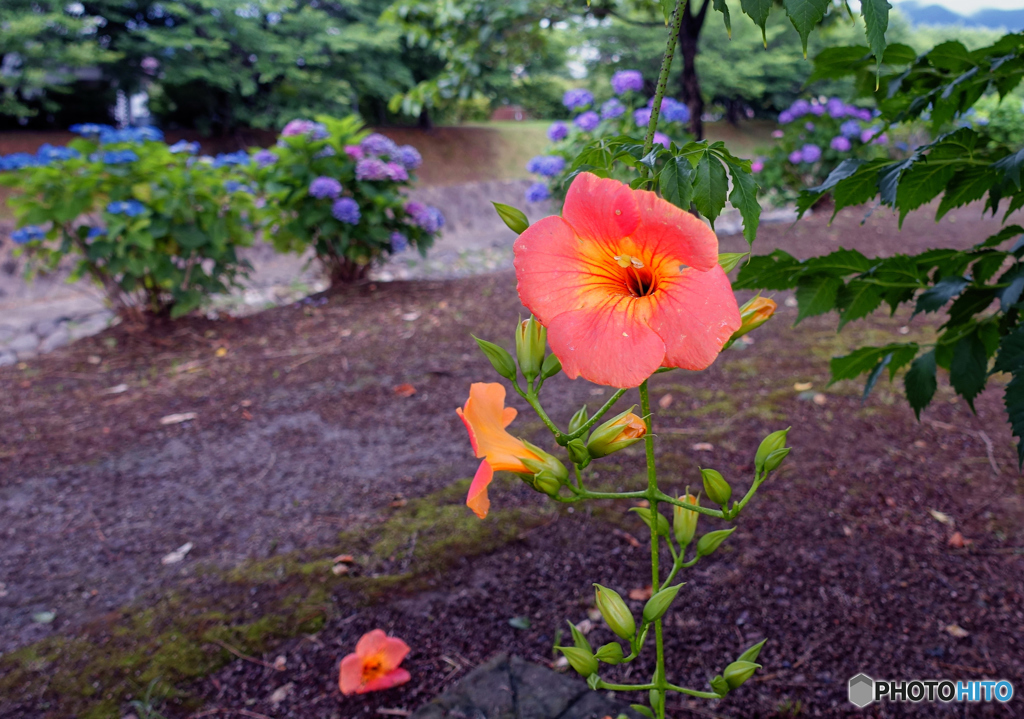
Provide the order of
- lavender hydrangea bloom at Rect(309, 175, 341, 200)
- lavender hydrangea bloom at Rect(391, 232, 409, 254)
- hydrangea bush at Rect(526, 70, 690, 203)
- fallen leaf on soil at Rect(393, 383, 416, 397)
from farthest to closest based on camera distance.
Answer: hydrangea bush at Rect(526, 70, 690, 203) < lavender hydrangea bloom at Rect(391, 232, 409, 254) < lavender hydrangea bloom at Rect(309, 175, 341, 200) < fallen leaf on soil at Rect(393, 383, 416, 397)

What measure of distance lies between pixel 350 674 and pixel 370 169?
410 centimetres

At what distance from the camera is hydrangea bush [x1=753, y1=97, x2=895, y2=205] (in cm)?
780

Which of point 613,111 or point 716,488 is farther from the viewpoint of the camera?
point 613,111

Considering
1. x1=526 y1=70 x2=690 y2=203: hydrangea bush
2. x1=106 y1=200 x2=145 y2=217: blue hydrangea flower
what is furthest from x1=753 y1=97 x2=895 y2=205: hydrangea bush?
x1=106 y1=200 x2=145 y2=217: blue hydrangea flower

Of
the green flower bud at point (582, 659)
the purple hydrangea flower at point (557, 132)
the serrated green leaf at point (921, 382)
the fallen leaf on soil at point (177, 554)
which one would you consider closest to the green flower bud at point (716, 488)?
the green flower bud at point (582, 659)

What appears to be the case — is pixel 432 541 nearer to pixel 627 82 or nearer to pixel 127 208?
pixel 127 208

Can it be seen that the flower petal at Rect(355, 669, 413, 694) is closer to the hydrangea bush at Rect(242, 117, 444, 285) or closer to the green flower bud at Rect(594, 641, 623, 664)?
the green flower bud at Rect(594, 641, 623, 664)

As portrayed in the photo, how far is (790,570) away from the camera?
1.84m

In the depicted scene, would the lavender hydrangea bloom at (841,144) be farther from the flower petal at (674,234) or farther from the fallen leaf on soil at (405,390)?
the flower petal at (674,234)

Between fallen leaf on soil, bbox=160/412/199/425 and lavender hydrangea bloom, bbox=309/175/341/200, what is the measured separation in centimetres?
206

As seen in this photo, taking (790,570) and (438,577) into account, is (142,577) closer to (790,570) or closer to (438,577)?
(438,577)

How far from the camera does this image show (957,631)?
158 centimetres

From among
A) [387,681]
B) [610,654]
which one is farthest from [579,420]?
[387,681]

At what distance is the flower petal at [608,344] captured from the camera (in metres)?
0.58
